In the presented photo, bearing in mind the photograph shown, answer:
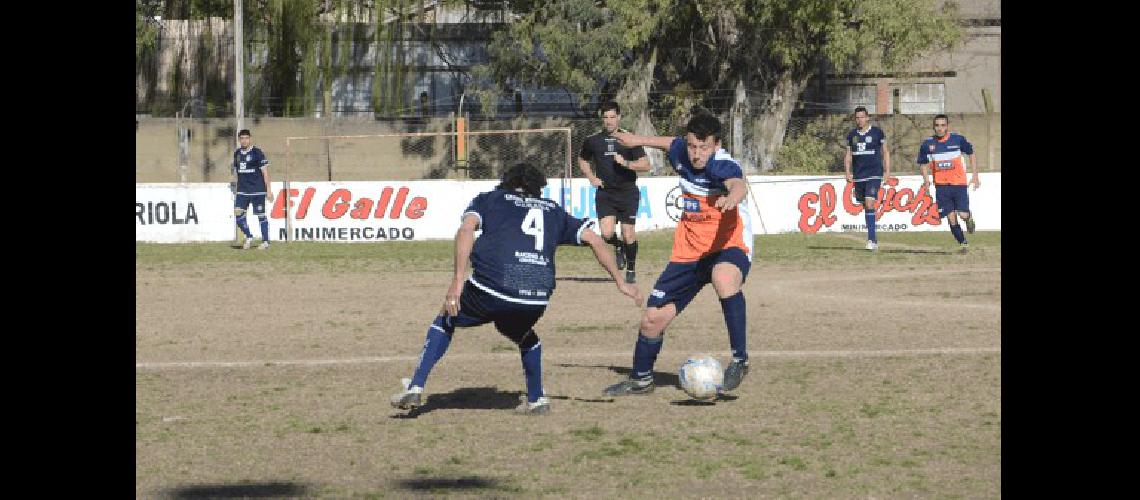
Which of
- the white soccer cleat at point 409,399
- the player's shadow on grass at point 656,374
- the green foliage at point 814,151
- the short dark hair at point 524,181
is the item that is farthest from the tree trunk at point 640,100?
the white soccer cleat at point 409,399

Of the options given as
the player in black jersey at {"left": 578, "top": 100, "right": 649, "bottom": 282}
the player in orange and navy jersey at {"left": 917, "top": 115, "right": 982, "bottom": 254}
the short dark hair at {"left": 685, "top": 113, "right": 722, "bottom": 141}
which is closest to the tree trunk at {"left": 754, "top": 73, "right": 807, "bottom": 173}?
the player in orange and navy jersey at {"left": 917, "top": 115, "right": 982, "bottom": 254}

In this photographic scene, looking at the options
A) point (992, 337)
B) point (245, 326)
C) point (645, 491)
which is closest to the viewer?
point (645, 491)

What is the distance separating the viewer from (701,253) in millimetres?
10766

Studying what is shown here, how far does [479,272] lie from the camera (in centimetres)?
956

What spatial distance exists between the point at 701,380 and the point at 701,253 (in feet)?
3.46

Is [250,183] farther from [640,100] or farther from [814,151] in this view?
[814,151]

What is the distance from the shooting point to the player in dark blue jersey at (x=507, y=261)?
9.48 m

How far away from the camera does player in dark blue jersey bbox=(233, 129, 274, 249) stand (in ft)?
88.5

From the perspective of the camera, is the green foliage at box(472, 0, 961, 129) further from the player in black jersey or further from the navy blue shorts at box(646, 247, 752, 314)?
the navy blue shorts at box(646, 247, 752, 314)

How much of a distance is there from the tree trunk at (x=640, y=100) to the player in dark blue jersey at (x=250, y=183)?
1298 centimetres

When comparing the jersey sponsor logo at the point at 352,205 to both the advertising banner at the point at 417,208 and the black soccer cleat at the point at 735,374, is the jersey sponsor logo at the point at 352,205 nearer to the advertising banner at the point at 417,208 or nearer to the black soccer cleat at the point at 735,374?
the advertising banner at the point at 417,208

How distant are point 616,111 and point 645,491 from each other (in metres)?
9.85

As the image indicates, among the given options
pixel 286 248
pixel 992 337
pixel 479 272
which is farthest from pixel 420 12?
pixel 479 272
